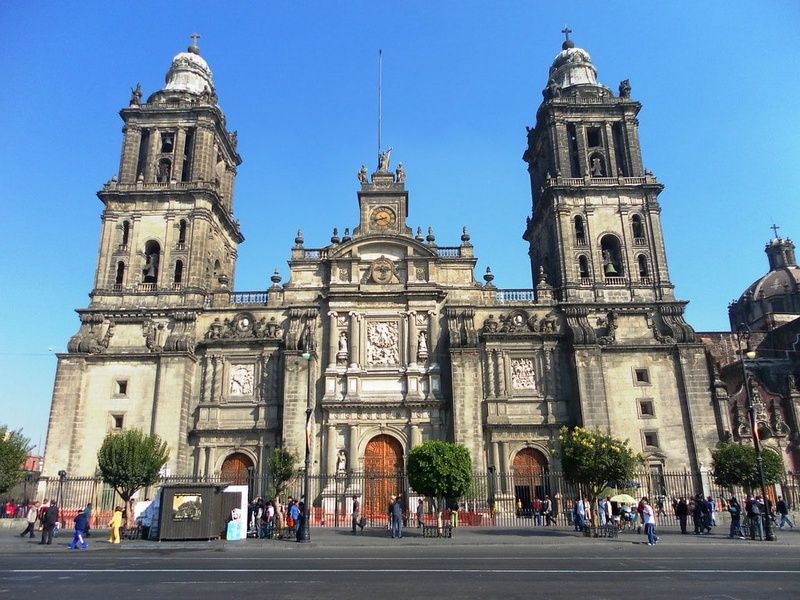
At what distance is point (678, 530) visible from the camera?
87.3 ft

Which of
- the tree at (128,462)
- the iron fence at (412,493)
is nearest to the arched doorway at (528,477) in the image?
the iron fence at (412,493)

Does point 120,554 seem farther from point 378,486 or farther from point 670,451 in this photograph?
point 670,451

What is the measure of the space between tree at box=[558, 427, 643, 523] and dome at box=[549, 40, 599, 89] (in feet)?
89.9

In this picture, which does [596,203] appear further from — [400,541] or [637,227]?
[400,541]

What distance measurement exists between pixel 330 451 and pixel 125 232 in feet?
62.3

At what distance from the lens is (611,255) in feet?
126

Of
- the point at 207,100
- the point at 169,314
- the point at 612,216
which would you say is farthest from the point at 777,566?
the point at 207,100

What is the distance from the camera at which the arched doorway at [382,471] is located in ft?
106

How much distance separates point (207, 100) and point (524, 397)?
2835 cm

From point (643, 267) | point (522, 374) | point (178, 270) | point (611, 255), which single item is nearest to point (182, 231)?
point (178, 270)

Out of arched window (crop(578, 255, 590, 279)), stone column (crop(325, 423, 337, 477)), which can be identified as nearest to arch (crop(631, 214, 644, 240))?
arched window (crop(578, 255, 590, 279))

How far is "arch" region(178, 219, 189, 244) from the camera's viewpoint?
37.7m

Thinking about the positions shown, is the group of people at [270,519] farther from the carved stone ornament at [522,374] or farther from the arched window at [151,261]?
the arched window at [151,261]

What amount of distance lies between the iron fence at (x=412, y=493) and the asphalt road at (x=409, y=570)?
927 cm
